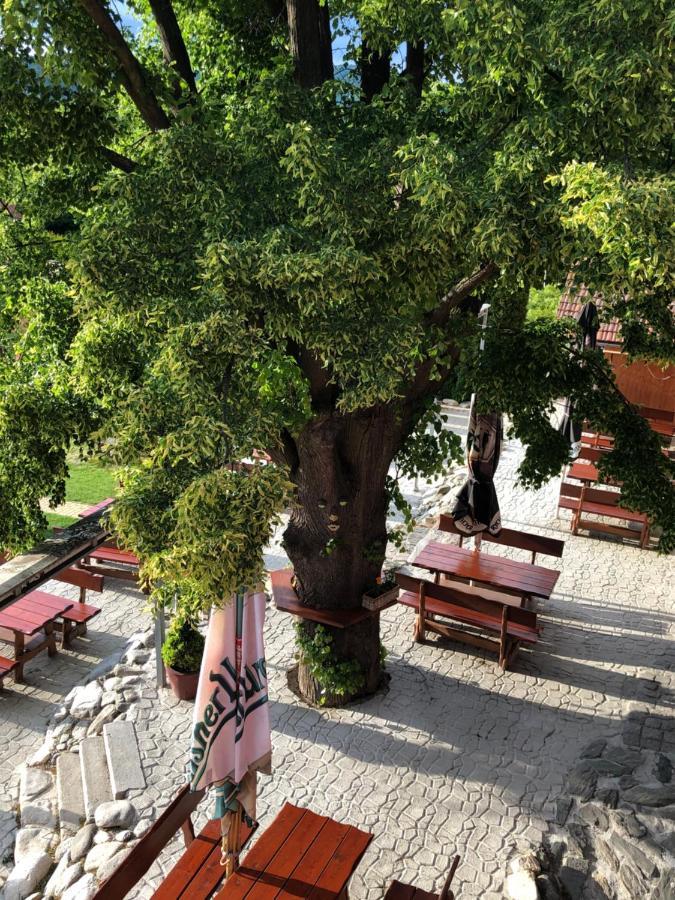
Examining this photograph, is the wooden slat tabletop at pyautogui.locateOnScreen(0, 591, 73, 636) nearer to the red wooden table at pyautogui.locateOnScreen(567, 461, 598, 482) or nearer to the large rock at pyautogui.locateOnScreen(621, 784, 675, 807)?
the large rock at pyautogui.locateOnScreen(621, 784, 675, 807)

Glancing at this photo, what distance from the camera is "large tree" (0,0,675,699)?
492 cm

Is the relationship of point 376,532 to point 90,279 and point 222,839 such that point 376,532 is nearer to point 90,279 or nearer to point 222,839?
point 222,839

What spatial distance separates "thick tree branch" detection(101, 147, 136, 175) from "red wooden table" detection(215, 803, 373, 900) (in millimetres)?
5338

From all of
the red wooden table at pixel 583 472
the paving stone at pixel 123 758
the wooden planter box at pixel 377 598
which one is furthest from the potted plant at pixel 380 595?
the red wooden table at pixel 583 472

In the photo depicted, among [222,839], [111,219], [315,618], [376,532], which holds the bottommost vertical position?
[222,839]

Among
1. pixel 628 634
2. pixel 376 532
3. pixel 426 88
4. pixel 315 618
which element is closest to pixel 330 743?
pixel 315 618

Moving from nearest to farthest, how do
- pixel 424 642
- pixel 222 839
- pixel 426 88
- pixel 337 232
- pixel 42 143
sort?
pixel 337 232 → pixel 222 839 → pixel 42 143 → pixel 426 88 → pixel 424 642

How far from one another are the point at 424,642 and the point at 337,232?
19.9ft

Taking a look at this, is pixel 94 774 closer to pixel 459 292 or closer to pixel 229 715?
pixel 229 715

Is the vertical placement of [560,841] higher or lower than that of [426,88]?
lower

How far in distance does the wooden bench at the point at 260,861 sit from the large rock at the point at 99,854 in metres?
1.13

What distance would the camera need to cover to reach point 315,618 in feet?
27.1

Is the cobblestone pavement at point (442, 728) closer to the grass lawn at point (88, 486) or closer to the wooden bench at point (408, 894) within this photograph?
the wooden bench at point (408, 894)

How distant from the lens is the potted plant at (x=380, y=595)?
27.2ft
